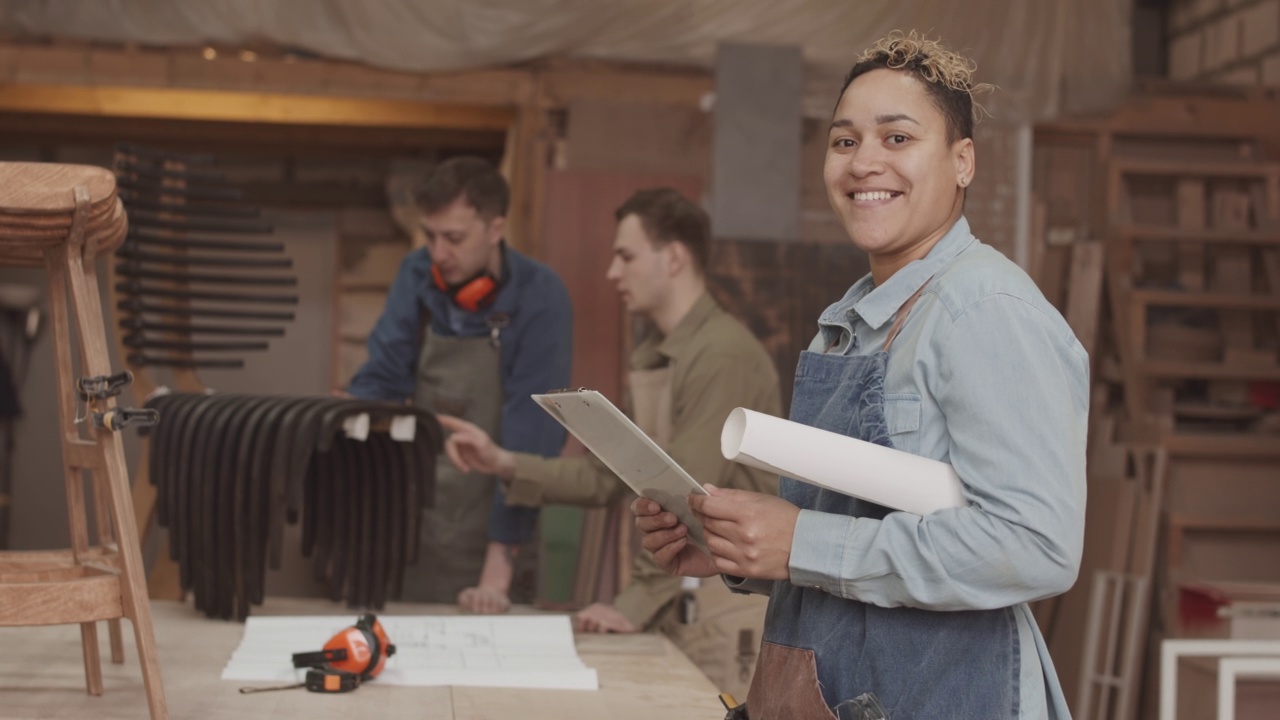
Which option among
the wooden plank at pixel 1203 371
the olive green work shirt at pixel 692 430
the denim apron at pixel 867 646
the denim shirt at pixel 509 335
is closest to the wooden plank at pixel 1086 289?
the wooden plank at pixel 1203 371

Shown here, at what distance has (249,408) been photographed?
→ 2.67m

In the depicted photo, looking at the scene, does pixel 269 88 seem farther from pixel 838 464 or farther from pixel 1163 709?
pixel 838 464

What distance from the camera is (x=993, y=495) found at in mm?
1273

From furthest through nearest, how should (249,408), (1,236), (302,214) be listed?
(302,214) → (249,408) → (1,236)

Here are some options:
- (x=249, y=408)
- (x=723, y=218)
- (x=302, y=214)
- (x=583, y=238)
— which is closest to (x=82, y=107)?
(x=302, y=214)

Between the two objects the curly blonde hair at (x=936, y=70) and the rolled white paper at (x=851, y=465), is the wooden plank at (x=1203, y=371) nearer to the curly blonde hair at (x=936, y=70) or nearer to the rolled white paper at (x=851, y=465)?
the curly blonde hair at (x=936, y=70)

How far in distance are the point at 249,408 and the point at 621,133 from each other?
9.07 ft

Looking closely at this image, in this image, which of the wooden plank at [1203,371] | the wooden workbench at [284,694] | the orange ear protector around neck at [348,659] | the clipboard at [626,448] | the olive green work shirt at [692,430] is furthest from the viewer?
the wooden plank at [1203,371]

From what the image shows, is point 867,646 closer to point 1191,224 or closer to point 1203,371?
point 1203,371

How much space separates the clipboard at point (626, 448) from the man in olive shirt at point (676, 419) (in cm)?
118

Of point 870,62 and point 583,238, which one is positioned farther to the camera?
point 583,238

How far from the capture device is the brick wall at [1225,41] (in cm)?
549

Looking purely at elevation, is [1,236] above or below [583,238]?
below

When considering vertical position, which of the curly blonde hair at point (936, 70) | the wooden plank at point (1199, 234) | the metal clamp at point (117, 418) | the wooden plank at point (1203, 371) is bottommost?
the metal clamp at point (117, 418)
